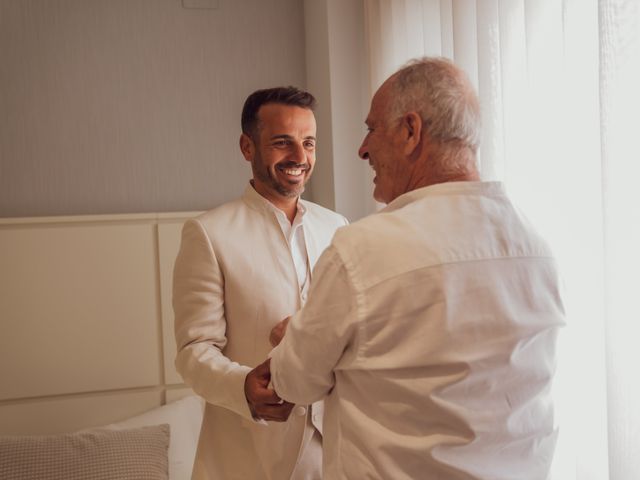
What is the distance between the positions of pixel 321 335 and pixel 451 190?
317 mm


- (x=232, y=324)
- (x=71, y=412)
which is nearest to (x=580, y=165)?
(x=232, y=324)

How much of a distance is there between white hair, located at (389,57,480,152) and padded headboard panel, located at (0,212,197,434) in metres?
1.77

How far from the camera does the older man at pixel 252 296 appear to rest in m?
1.52

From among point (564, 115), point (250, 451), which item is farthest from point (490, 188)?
point (250, 451)

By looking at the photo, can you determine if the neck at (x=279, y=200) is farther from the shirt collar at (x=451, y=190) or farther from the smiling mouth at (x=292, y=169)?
the shirt collar at (x=451, y=190)

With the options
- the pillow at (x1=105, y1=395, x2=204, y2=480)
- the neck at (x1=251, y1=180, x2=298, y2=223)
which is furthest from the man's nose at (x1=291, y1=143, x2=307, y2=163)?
the pillow at (x1=105, y1=395, x2=204, y2=480)

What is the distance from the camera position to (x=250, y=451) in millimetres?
1571

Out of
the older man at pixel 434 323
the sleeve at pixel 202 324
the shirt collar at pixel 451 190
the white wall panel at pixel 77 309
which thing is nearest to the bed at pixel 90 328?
the white wall panel at pixel 77 309

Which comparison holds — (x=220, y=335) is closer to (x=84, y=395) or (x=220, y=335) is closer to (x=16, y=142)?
(x=84, y=395)

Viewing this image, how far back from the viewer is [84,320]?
2.62m

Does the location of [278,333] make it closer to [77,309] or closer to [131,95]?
[77,309]

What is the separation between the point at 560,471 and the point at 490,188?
822mm

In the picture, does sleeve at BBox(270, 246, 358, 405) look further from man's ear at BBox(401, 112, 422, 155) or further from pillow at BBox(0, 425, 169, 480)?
pillow at BBox(0, 425, 169, 480)

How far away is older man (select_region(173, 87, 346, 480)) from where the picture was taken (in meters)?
1.52
